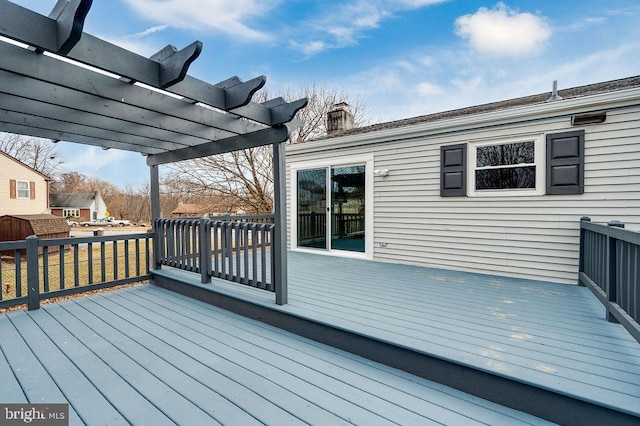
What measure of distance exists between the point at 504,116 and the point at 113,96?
4624 millimetres

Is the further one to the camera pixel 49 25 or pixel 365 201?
pixel 365 201

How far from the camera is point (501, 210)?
13.9ft

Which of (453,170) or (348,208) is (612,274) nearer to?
(453,170)

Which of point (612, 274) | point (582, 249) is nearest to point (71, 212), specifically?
point (582, 249)

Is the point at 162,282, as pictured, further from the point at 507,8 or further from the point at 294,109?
the point at 507,8

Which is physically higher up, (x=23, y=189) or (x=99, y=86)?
(x=23, y=189)

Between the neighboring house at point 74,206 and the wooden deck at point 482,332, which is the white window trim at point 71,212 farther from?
the wooden deck at point 482,332

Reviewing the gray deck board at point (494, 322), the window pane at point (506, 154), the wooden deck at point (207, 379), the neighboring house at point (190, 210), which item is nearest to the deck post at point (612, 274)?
the gray deck board at point (494, 322)

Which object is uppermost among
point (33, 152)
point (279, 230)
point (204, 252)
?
point (33, 152)

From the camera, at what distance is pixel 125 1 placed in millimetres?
5688

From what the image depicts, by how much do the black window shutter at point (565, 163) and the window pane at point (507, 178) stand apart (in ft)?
0.73

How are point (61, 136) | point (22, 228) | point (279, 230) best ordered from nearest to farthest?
1. point (279, 230)
2. point (61, 136)
3. point (22, 228)

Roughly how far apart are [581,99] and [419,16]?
5.77 metres

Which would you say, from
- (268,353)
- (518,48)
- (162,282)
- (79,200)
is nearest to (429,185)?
(268,353)
